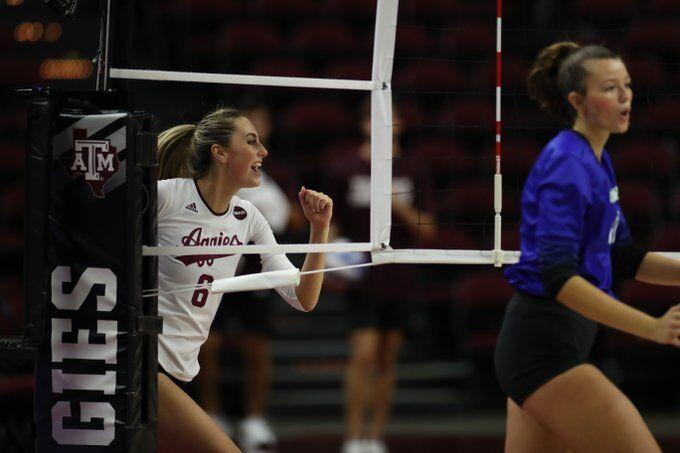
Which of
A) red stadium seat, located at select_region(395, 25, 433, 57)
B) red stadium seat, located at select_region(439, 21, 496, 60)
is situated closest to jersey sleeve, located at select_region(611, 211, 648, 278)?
red stadium seat, located at select_region(395, 25, 433, 57)

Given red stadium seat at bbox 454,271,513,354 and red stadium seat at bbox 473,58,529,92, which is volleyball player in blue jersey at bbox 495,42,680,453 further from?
red stadium seat at bbox 473,58,529,92

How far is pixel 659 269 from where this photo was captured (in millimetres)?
3537

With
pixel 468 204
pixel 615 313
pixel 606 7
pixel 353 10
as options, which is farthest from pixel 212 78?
pixel 353 10

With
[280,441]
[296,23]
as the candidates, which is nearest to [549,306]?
[280,441]

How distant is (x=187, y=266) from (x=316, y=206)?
0.41 metres

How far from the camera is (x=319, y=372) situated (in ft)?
24.7

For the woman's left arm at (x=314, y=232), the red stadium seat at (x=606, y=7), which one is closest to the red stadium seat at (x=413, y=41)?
the red stadium seat at (x=606, y=7)

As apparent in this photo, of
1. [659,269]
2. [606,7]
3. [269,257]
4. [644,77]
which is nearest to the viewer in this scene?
[269,257]

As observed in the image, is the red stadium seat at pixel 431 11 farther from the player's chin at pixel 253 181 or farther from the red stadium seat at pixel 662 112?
the player's chin at pixel 253 181

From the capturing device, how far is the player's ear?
330 centimetres

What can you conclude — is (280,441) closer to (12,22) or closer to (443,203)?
(443,203)

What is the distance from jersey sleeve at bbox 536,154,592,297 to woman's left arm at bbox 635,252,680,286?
0.44 meters

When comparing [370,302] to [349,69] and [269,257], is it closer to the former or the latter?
[349,69]

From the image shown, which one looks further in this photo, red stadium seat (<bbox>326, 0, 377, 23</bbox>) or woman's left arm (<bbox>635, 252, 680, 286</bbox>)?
red stadium seat (<bbox>326, 0, 377, 23</bbox>)
